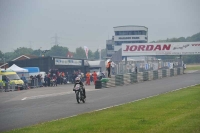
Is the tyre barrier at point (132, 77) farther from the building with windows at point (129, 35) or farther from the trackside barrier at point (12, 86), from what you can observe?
the building with windows at point (129, 35)

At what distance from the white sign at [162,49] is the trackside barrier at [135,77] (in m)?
12.1

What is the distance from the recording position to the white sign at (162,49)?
6606 cm

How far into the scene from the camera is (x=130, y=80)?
4022 cm

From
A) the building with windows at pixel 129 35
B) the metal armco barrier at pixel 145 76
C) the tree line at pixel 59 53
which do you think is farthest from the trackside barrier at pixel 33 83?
the building with windows at pixel 129 35

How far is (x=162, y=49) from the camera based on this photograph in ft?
224

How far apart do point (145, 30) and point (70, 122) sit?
120 meters

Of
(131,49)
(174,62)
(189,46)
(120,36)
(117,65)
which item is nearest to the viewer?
(117,65)

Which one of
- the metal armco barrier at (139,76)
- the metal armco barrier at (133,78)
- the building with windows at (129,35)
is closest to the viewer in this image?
the metal armco barrier at (133,78)

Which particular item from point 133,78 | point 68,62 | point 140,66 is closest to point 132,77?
point 133,78

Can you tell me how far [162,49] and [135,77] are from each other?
27727 mm

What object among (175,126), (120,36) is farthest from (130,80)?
(120,36)

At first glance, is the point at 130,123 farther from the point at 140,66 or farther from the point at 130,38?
the point at 130,38

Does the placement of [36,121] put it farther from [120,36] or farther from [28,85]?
[120,36]

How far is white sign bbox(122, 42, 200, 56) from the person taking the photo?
217ft
